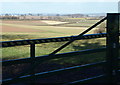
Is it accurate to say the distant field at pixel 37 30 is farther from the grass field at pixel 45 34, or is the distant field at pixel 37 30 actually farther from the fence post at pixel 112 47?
the fence post at pixel 112 47

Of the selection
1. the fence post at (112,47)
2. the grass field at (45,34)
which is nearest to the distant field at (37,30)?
the grass field at (45,34)

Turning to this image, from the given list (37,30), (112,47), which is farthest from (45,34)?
(112,47)

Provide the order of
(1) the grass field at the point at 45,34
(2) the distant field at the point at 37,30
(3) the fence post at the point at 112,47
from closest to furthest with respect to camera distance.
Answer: (3) the fence post at the point at 112,47, (1) the grass field at the point at 45,34, (2) the distant field at the point at 37,30

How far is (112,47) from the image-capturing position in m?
3.87

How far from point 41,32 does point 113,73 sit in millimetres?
6578

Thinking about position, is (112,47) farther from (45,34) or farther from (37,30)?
(37,30)

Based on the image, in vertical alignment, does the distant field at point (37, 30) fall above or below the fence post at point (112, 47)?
above

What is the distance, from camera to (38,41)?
3.22m

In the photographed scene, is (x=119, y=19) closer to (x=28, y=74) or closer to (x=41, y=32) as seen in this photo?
(x=28, y=74)

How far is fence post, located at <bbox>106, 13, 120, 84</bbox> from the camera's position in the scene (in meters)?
3.80

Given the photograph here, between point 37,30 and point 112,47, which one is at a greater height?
point 37,30

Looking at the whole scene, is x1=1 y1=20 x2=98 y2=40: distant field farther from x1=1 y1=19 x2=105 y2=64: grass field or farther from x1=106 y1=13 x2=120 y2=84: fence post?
x1=106 y1=13 x2=120 y2=84: fence post

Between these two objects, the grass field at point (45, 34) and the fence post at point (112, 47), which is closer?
the fence post at point (112, 47)

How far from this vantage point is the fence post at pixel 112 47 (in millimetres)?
3799
